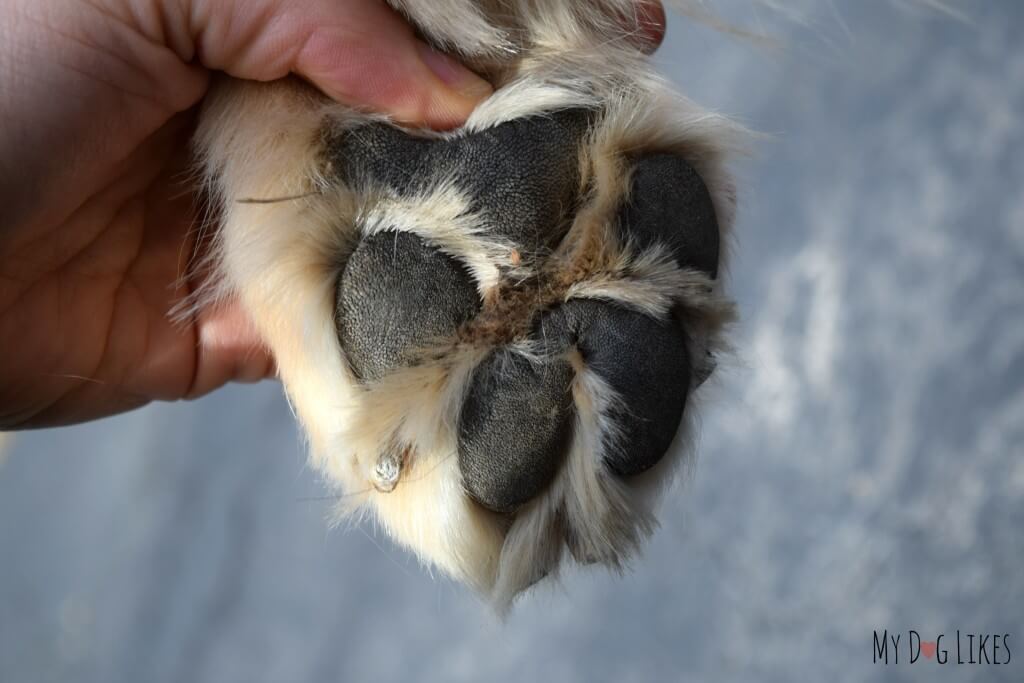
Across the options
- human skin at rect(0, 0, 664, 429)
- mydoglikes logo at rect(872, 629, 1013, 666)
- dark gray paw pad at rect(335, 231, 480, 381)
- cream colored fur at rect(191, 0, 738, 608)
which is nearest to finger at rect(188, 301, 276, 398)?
human skin at rect(0, 0, 664, 429)

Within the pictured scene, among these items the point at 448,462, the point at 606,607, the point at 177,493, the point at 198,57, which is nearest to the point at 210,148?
the point at 198,57

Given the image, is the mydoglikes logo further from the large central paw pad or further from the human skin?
the human skin

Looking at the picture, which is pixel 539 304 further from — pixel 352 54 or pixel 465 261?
pixel 352 54

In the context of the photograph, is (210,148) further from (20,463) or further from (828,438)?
(20,463)

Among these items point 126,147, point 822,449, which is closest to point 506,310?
point 126,147

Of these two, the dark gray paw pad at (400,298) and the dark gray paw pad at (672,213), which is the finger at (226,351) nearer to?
the dark gray paw pad at (400,298)
